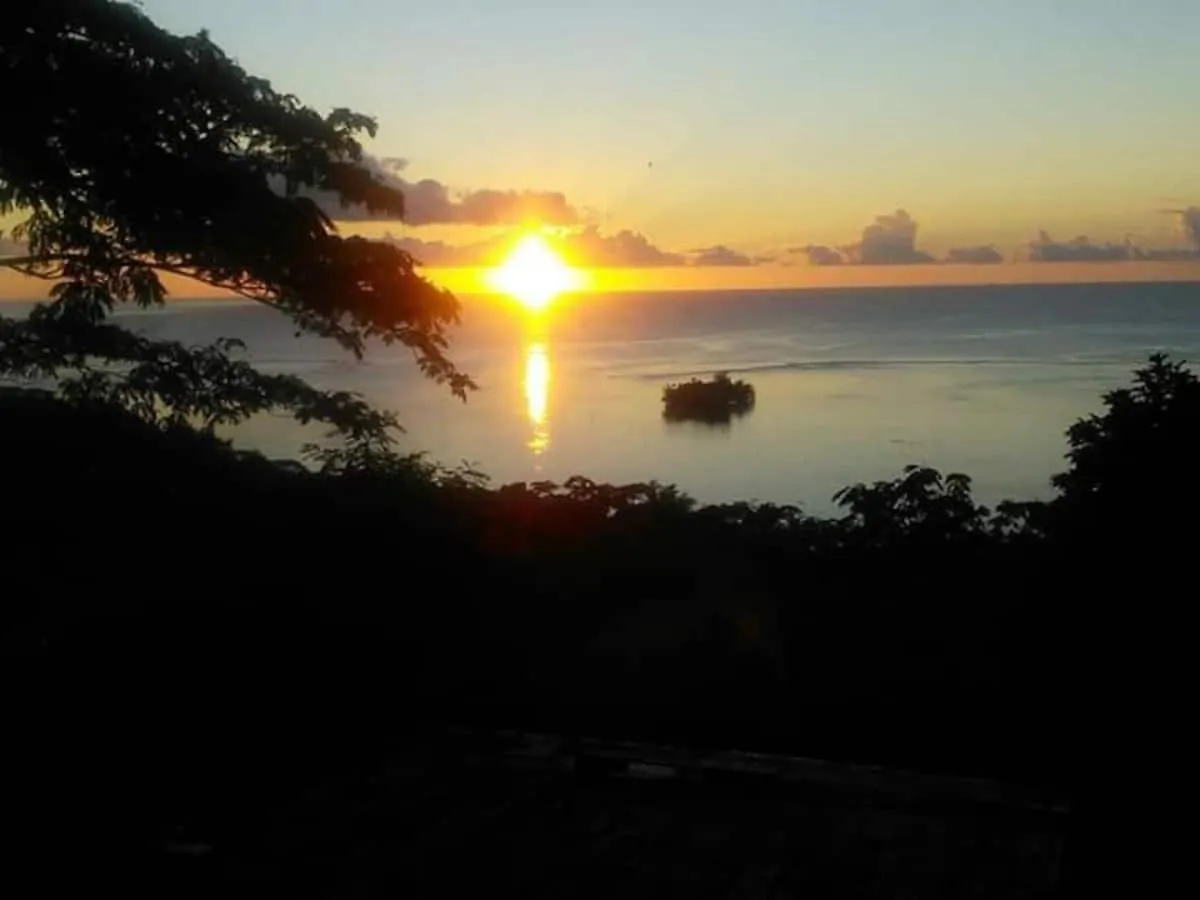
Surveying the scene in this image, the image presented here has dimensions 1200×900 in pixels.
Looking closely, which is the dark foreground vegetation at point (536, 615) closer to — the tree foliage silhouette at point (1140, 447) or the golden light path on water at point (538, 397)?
the tree foliage silhouette at point (1140, 447)

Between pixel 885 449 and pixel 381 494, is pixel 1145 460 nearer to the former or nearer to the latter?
pixel 381 494

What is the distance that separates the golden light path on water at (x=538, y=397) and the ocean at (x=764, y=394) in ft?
0.63

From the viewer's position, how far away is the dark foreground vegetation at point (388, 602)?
453 cm

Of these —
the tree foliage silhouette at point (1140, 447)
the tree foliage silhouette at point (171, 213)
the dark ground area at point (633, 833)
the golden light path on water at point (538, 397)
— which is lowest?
the golden light path on water at point (538, 397)

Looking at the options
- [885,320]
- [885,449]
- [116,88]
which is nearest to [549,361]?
[885,449]

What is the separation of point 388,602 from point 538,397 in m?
42.0

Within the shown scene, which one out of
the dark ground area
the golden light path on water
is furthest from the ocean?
the dark ground area

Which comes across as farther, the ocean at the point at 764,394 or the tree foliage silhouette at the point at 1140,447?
the ocean at the point at 764,394

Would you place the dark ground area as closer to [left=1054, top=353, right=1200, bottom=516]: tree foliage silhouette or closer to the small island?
[left=1054, top=353, right=1200, bottom=516]: tree foliage silhouette

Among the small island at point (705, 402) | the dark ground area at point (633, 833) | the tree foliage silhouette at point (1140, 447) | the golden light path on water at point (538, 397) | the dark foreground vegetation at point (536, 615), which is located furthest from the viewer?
the small island at point (705, 402)

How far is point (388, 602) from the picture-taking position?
7051 mm

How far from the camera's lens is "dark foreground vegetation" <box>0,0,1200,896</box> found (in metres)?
4.53

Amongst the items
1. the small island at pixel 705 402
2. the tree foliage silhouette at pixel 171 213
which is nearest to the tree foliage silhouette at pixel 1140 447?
the tree foliage silhouette at pixel 171 213

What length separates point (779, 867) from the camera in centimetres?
422
